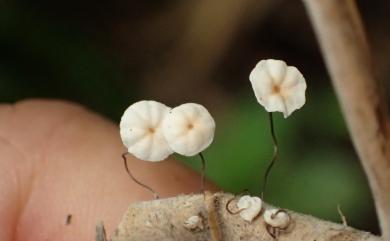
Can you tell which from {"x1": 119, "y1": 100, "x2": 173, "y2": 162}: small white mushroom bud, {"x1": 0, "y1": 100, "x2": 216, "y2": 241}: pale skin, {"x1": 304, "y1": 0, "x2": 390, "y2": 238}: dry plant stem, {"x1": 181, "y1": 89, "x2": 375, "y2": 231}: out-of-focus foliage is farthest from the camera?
{"x1": 181, "y1": 89, "x2": 375, "y2": 231}: out-of-focus foliage

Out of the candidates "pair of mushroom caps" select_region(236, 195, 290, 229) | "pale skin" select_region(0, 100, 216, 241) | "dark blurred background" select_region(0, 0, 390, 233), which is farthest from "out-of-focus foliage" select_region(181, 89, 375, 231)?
"pair of mushroom caps" select_region(236, 195, 290, 229)

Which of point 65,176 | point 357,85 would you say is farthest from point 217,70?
point 357,85

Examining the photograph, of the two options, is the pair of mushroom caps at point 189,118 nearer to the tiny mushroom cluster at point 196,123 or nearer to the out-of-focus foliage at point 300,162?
the tiny mushroom cluster at point 196,123

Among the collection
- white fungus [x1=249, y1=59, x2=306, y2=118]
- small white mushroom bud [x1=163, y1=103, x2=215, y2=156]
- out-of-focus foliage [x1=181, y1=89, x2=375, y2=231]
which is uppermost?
white fungus [x1=249, y1=59, x2=306, y2=118]

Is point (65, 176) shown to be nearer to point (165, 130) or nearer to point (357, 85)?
point (165, 130)

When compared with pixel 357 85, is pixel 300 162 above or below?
below

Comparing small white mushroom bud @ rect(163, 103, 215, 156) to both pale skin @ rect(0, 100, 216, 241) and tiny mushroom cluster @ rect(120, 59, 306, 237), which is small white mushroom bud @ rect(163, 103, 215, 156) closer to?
tiny mushroom cluster @ rect(120, 59, 306, 237)
